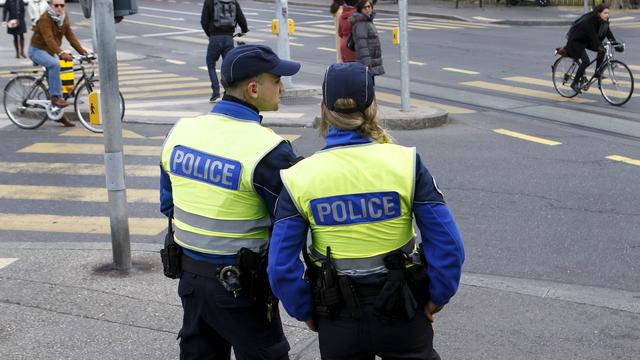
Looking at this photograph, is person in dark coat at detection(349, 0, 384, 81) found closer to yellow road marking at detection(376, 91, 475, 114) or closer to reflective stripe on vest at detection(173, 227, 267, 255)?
yellow road marking at detection(376, 91, 475, 114)

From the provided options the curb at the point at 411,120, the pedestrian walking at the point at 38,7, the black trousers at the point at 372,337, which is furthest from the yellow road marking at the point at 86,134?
the black trousers at the point at 372,337

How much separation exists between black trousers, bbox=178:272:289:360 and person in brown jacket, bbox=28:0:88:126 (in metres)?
9.00

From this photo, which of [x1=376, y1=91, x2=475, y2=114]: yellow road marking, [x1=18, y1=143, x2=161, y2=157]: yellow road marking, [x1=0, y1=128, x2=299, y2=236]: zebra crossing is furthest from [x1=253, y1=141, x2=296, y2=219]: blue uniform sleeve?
[x1=376, y1=91, x2=475, y2=114]: yellow road marking

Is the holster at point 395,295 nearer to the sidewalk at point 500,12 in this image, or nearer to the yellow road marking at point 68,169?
the yellow road marking at point 68,169

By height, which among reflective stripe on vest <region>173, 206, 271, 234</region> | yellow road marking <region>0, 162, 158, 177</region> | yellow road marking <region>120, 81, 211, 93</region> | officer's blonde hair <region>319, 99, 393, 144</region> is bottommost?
yellow road marking <region>0, 162, 158, 177</region>

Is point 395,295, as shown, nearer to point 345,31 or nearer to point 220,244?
point 220,244

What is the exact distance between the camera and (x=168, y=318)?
5969 mm

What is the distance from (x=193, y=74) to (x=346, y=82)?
16.6 metres

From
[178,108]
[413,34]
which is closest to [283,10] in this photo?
[178,108]

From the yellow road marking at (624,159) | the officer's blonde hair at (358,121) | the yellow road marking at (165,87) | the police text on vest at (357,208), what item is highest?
the officer's blonde hair at (358,121)

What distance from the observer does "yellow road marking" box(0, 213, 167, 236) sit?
8.37m

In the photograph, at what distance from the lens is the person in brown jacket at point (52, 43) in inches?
480

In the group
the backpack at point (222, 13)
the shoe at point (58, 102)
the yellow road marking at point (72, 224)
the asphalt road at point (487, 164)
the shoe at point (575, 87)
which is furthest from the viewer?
the shoe at point (575, 87)

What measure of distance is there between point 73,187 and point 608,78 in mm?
8895
